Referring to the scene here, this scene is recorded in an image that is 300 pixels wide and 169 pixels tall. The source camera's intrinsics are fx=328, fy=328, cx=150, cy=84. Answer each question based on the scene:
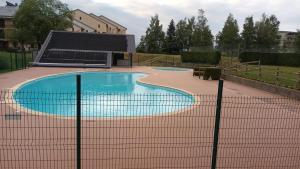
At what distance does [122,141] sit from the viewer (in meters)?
6.98

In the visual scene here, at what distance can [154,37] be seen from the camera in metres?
64.9

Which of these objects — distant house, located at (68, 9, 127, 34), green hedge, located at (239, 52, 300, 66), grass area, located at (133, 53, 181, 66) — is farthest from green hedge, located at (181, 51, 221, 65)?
distant house, located at (68, 9, 127, 34)

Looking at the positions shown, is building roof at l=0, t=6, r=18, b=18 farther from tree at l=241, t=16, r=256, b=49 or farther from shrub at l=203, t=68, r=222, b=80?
shrub at l=203, t=68, r=222, b=80

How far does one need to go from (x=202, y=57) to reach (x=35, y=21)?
→ 2520 centimetres

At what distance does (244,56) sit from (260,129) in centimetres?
3352

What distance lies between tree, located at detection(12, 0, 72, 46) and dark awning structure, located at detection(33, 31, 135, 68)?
1153cm

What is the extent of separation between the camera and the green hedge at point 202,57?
37.8 meters

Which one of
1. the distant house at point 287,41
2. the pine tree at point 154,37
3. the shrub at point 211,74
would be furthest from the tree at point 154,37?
the shrub at point 211,74

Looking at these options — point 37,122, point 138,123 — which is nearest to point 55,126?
point 37,122

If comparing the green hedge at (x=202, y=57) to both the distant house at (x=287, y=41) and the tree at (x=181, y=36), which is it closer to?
the distant house at (x=287, y=41)

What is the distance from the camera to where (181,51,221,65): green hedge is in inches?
1487

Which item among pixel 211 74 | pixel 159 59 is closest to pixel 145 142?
pixel 211 74

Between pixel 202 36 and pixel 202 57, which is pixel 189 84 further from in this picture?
pixel 202 36

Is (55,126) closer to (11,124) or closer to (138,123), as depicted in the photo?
(11,124)
